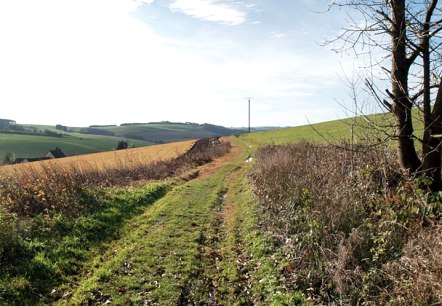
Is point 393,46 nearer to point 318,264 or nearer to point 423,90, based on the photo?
point 423,90

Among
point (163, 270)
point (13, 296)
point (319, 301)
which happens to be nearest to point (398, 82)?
point (319, 301)

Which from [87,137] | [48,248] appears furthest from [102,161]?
[87,137]

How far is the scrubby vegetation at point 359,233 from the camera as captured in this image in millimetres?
5547

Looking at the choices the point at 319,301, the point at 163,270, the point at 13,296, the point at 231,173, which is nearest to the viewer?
the point at 319,301

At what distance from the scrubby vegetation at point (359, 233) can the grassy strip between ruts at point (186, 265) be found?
63cm

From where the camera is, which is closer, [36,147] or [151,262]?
[151,262]

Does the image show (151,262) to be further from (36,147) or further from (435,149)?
(36,147)

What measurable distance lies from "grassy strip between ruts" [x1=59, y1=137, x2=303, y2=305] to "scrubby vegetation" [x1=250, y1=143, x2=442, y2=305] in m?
0.63

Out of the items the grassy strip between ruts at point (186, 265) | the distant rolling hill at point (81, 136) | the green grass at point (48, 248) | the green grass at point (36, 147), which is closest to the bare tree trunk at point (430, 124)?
the grassy strip between ruts at point (186, 265)

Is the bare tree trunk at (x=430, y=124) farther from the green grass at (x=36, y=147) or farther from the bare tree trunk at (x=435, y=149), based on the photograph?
the green grass at (x=36, y=147)

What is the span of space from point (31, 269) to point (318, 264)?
6174 mm

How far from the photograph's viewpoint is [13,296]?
6.82 m

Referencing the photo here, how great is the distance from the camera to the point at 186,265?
28.4 ft

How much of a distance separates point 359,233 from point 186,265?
4103mm
